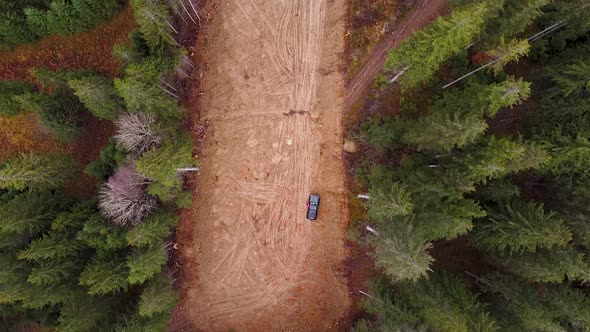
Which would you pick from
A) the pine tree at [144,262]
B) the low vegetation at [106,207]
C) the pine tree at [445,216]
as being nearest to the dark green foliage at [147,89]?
the low vegetation at [106,207]

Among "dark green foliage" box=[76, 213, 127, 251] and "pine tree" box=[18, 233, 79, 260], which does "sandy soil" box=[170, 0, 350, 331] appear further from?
"pine tree" box=[18, 233, 79, 260]

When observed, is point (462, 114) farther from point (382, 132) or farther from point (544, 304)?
point (544, 304)

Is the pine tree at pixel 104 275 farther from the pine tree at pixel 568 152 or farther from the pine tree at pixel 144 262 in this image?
the pine tree at pixel 568 152

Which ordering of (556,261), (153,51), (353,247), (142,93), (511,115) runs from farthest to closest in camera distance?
1. (353,247)
2. (511,115)
3. (153,51)
4. (142,93)
5. (556,261)

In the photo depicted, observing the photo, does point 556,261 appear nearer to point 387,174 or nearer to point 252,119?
point 387,174

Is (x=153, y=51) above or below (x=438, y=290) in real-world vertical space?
above

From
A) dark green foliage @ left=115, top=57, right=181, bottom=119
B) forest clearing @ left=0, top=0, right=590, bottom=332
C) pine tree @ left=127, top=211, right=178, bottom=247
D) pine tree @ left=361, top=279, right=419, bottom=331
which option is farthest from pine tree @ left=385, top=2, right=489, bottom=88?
pine tree @ left=127, top=211, right=178, bottom=247

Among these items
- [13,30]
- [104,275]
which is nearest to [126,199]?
[104,275]

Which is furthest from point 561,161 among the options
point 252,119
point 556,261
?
point 252,119
